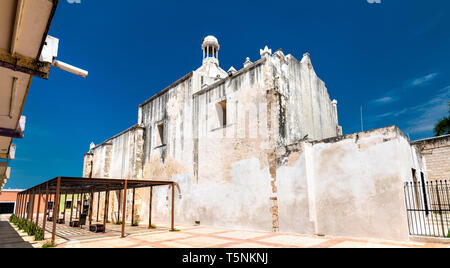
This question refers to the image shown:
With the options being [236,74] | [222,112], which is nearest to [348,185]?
[236,74]

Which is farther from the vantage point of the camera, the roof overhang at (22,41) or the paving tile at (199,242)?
the paving tile at (199,242)

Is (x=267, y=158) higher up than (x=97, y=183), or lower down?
higher up

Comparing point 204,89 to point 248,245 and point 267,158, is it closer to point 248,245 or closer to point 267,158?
point 267,158

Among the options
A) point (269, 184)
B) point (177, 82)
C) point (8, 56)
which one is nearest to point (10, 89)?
point (8, 56)

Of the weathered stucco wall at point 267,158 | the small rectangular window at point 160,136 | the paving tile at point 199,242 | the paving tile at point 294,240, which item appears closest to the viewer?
the paving tile at point 294,240

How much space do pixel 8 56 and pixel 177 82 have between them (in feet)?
43.0

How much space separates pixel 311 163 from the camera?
9969 mm

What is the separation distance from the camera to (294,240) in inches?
334

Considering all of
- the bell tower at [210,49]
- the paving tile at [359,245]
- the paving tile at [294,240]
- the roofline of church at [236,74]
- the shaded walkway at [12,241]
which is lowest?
the shaded walkway at [12,241]

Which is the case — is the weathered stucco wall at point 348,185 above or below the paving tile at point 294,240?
above

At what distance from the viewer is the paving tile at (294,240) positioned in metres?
7.81

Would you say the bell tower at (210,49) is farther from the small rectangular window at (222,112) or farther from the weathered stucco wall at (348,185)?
the weathered stucco wall at (348,185)

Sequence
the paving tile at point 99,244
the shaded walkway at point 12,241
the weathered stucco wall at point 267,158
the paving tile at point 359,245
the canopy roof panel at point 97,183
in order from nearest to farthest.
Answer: the paving tile at point 359,245
the paving tile at point 99,244
the weathered stucco wall at point 267,158
the shaded walkway at point 12,241
the canopy roof panel at point 97,183

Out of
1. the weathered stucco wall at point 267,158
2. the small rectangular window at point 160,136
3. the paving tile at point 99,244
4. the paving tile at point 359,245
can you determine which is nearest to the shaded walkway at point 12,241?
the paving tile at point 99,244
